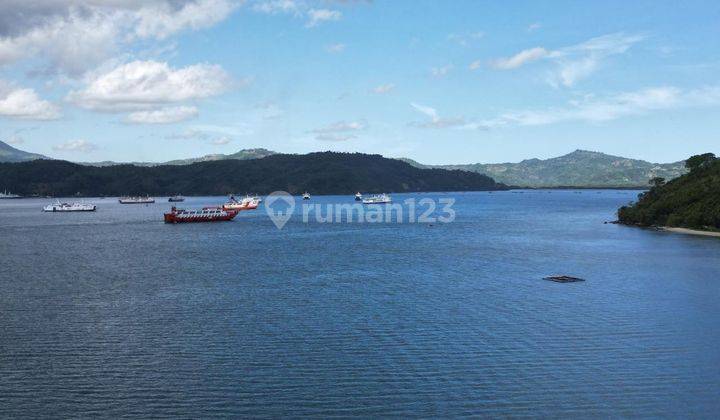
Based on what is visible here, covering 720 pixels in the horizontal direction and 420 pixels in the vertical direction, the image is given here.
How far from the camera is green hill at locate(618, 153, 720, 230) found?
409 ft

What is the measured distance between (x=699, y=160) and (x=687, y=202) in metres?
35.1

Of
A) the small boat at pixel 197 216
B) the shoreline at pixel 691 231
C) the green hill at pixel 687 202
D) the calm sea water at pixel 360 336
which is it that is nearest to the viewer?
the calm sea water at pixel 360 336

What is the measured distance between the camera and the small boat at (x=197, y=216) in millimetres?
171000

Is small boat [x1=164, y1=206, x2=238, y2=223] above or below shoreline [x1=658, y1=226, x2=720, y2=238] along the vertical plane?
above

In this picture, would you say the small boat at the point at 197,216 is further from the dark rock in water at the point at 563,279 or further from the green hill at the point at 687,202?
the dark rock in water at the point at 563,279

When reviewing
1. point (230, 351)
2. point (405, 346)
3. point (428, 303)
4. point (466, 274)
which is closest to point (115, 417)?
point (230, 351)

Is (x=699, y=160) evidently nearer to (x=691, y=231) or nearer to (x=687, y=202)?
(x=687, y=202)

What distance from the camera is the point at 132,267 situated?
257 ft

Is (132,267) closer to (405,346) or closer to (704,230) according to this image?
(405,346)

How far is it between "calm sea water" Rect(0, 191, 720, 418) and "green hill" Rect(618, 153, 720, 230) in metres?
42.6

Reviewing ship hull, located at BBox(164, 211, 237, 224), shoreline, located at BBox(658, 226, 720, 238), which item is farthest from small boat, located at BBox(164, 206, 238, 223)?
shoreline, located at BBox(658, 226, 720, 238)

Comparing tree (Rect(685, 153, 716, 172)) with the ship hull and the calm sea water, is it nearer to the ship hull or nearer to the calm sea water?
the calm sea water

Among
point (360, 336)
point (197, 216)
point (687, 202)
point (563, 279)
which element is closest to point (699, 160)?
point (687, 202)

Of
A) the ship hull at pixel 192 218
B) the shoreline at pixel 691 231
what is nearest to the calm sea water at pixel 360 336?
the shoreline at pixel 691 231
